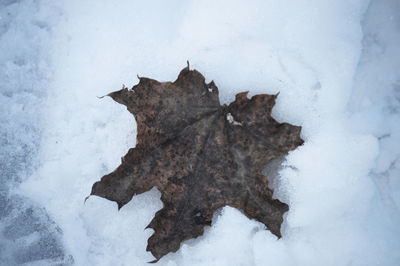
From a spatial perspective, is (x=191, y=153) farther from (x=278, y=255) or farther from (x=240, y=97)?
(x=278, y=255)

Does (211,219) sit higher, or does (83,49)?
(83,49)

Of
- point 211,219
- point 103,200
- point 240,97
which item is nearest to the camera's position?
point 240,97

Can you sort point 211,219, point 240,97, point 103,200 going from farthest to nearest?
point 103,200 < point 211,219 < point 240,97

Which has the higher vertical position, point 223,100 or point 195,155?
point 223,100

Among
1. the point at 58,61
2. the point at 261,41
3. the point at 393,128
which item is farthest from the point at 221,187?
the point at 58,61
